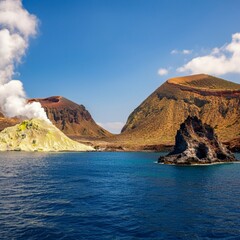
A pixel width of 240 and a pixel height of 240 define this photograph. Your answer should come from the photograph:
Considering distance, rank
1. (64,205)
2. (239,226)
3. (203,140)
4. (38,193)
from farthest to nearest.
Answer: (203,140), (38,193), (64,205), (239,226)

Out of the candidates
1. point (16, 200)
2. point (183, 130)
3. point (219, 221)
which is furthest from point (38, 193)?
point (183, 130)

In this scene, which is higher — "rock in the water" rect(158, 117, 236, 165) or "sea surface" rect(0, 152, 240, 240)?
"rock in the water" rect(158, 117, 236, 165)

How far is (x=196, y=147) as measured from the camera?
124 metres

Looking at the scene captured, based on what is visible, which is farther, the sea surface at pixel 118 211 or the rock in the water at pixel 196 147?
the rock in the water at pixel 196 147

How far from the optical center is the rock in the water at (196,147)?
12219 cm

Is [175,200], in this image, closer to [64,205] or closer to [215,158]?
[64,205]

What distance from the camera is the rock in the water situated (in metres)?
122

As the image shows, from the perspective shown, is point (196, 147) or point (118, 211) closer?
point (118, 211)

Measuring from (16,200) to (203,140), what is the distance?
9178 cm

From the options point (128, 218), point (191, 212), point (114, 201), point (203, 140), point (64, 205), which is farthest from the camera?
point (203, 140)

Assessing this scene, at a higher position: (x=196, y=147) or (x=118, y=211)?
(x=196, y=147)

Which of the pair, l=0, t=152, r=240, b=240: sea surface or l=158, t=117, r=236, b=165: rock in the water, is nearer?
l=0, t=152, r=240, b=240: sea surface

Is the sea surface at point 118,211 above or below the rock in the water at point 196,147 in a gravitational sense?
below

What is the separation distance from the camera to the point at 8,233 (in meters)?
32.7
